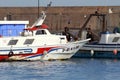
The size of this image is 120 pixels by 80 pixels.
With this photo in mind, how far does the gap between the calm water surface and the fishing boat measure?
730 millimetres

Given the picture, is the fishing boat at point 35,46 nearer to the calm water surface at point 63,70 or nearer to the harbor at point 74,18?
the calm water surface at point 63,70

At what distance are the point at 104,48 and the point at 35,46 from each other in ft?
21.9

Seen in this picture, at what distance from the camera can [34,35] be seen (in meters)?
50.8

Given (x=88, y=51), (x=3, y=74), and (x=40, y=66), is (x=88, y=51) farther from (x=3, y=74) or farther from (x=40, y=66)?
(x=3, y=74)

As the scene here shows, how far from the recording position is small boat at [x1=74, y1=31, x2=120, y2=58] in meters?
54.8

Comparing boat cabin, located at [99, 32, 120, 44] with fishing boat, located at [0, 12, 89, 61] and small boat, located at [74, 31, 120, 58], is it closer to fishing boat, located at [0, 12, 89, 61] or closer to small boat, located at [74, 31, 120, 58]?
small boat, located at [74, 31, 120, 58]

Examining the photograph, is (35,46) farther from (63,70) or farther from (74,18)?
(74,18)

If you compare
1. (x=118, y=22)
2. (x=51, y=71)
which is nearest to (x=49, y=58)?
(x=51, y=71)

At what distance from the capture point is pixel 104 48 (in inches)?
2160

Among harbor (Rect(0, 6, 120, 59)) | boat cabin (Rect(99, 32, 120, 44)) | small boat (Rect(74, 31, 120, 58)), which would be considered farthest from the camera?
harbor (Rect(0, 6, 120, 59))

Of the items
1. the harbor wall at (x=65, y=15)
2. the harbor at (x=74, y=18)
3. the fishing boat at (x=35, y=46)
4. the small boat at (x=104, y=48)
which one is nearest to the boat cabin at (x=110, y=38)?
the small boat at (x=104, y=48)

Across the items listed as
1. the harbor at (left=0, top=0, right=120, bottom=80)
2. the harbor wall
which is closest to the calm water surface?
the harbor at (left=0, top=0, right=120, bottom=80)

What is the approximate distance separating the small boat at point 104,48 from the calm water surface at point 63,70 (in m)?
1.65

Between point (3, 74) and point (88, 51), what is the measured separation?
14388mm
